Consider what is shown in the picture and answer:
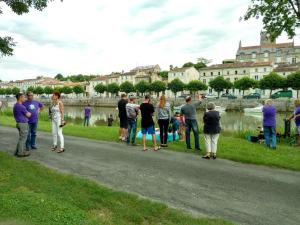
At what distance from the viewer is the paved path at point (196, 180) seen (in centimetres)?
536

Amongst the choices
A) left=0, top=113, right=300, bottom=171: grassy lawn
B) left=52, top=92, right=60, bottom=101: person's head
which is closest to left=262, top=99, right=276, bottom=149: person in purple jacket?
left=0, top=113, right=300, bottom=171: grassy lawn

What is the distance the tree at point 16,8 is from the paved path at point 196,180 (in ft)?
10.9

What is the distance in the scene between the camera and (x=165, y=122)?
1105 centimetres

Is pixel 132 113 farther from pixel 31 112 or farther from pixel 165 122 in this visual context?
pixel 31 112

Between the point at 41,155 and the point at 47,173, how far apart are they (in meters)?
2.81

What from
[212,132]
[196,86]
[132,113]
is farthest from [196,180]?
[196,86]

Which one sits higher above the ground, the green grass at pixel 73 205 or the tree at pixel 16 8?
the tree at pixel 16 8

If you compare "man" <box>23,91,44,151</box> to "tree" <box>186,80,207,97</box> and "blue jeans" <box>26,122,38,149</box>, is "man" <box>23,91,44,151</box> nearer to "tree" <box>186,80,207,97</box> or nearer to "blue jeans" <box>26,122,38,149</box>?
"blue jeans" <box>26,122,38,149</box>

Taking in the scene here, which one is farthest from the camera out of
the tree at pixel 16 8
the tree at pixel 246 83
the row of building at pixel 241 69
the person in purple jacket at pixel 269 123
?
the row of building at pixel 241 69

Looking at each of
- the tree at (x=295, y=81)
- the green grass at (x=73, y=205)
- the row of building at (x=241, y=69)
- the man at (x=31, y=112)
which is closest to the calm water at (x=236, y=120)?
the man at (x=31, y=112)

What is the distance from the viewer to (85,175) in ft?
24.2

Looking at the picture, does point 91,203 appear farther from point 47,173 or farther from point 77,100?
point 77,100

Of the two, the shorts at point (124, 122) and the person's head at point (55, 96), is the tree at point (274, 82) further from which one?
the person's head at point (55, 96)

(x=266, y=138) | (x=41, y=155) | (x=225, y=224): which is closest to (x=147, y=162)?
(x=41, y=155)
